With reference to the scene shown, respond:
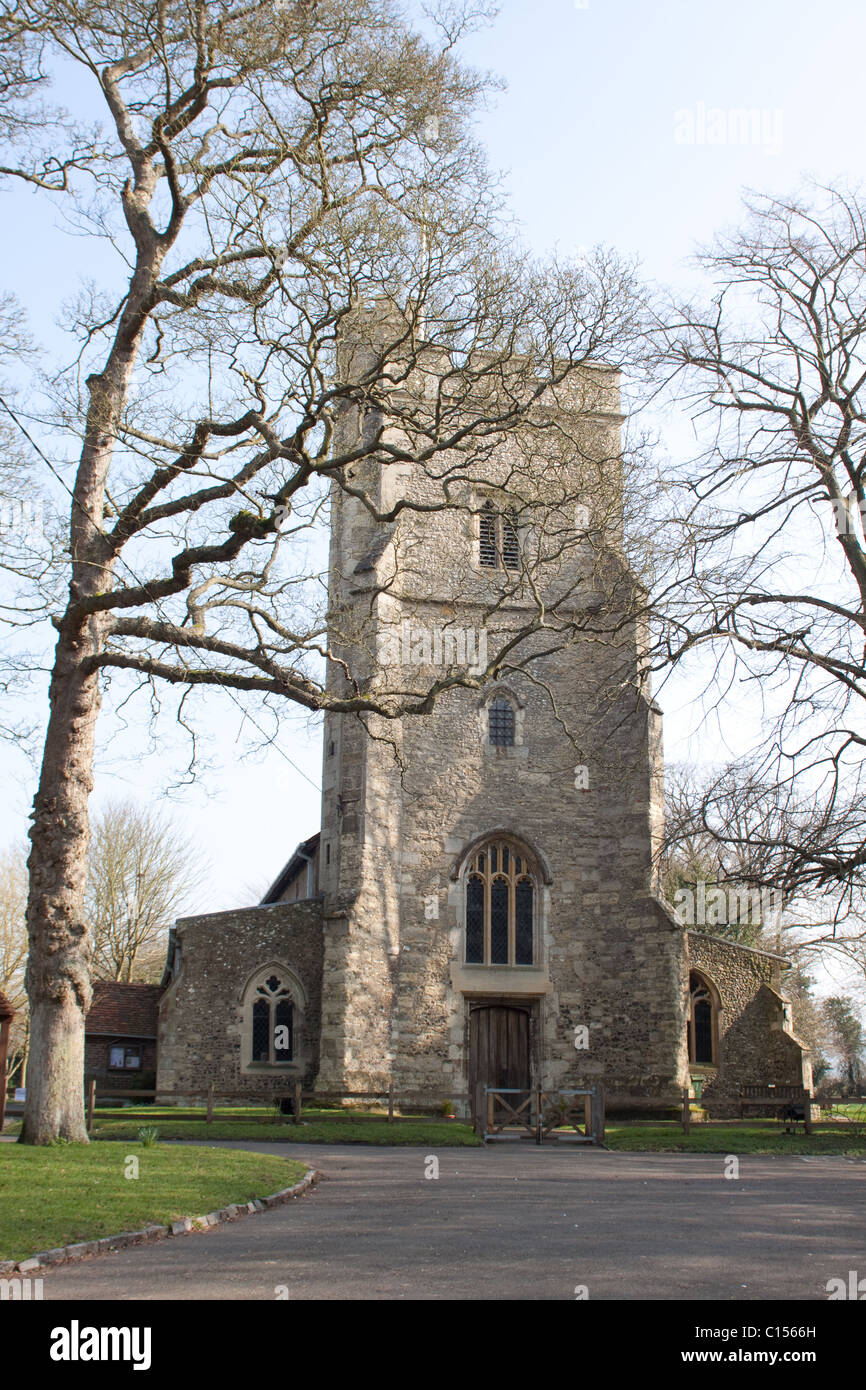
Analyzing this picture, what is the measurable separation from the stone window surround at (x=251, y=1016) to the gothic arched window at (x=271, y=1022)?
25mm

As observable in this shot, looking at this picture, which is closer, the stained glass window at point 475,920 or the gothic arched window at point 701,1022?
the stained glass window at point 475,920

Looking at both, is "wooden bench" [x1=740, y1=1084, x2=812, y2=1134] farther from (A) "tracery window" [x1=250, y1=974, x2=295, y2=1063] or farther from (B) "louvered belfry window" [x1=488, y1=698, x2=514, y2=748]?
(A) "tracery window" [x1=250, y1=974, x2=295, y2=1063]

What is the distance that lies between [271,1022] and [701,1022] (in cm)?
998

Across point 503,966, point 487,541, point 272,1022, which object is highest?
point 487,541

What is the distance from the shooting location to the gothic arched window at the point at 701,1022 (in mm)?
27797

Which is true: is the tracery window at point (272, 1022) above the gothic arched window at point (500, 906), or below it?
below

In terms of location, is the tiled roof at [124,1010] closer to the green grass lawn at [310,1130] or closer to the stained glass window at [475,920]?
the green grass lawn at [310,1130]

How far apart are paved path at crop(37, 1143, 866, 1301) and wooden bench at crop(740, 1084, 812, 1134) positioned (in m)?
8.20

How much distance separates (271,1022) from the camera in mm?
25594

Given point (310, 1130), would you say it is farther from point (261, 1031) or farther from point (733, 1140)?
point (733, 1140)

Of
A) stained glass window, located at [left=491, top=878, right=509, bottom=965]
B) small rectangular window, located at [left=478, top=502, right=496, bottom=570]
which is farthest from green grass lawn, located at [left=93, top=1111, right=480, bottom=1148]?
small rectangular window, located at [left=478, top=502, right=496, bottom=570]

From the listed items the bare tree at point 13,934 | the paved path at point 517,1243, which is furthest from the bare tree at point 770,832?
the bare tree at point 13,934

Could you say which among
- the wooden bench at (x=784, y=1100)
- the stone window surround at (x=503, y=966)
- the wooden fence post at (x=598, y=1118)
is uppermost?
the stone window surround at (x=503, y=966)

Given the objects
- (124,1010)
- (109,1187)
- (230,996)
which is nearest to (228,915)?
(230,996)
